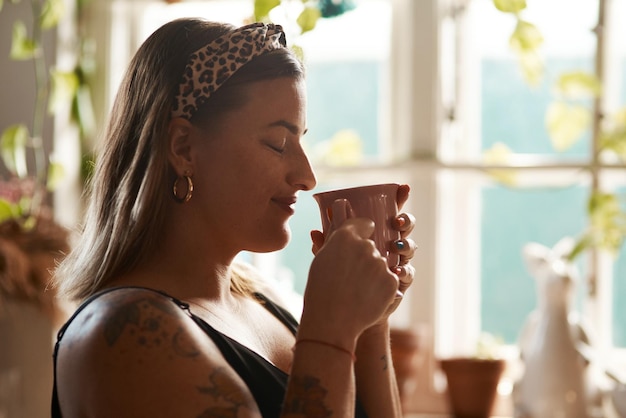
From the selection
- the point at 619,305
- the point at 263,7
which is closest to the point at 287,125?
the point at 263,7

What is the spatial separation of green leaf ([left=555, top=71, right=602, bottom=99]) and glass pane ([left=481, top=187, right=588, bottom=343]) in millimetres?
268

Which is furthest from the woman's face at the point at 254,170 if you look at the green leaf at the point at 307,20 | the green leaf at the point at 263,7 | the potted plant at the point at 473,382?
the potted plant at the point at 473,382

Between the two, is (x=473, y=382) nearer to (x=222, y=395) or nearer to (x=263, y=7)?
(x=263, y=7)

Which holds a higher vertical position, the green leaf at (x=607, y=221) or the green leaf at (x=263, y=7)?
the green leaf at (x=263, y=7)

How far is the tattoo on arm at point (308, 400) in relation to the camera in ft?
3.24

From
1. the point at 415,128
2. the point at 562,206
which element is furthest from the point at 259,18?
the point at 562,206

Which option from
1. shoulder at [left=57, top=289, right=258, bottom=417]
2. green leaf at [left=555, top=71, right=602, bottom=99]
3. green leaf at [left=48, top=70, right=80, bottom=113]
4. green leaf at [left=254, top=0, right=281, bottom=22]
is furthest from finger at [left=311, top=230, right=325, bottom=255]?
green leaf at [left=48, top=70, right=80, bottom=113]

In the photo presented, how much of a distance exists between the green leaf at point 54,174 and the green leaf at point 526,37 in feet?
3.84

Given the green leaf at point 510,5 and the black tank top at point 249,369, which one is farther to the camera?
the green leaf at point 510,5

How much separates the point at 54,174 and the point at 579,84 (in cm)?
134

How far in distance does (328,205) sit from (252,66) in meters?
0.20

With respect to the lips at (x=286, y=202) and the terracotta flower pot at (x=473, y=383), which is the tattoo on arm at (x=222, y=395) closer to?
the lips at (x=286, y=202)

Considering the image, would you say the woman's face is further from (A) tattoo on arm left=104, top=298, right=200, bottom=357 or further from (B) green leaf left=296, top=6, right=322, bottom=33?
(B) green leaf left=296, top=6, right=322, bottom=33

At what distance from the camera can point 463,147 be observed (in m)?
2.57
